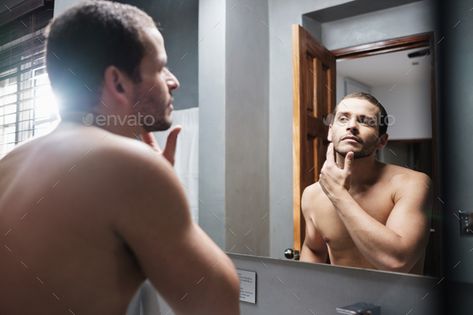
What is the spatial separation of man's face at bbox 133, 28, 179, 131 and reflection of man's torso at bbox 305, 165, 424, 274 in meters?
0.30

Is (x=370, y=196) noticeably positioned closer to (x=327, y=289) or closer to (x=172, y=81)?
(x=327, y=289)

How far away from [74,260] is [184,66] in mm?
397

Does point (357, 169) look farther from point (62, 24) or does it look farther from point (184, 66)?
A: point (62, 24)

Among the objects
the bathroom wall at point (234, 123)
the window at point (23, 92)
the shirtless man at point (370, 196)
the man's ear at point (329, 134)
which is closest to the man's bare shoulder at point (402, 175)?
the shirtless man at point (370, 196)

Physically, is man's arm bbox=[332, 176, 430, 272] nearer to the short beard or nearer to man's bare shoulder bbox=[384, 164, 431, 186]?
man's bare shoulder bbox=[384, 164, 431, 186]

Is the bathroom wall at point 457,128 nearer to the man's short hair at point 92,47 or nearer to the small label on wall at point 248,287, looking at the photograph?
the small label on wall at point 248,287

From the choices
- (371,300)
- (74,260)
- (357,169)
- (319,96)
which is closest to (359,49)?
(319,96)

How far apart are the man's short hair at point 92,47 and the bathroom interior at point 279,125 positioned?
0.09m

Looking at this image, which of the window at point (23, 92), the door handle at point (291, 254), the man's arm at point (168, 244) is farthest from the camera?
the window at point (23, 92)

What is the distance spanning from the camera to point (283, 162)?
78 centimetres

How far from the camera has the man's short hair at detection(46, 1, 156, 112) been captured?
25.7 inches

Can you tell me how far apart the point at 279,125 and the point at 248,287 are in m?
0.36

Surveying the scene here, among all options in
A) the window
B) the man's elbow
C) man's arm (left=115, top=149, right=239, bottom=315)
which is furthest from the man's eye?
the window

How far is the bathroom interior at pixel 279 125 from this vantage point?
0.69 metres
